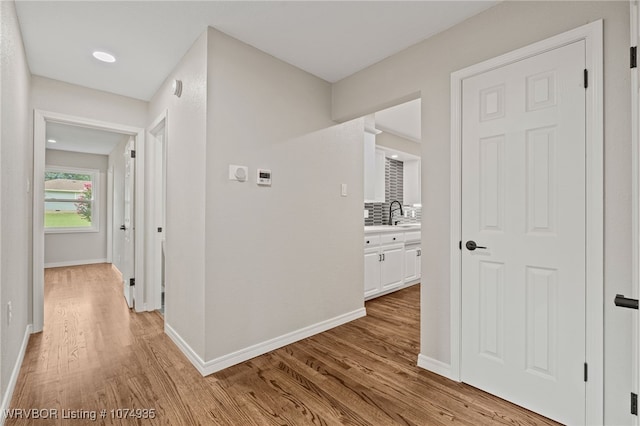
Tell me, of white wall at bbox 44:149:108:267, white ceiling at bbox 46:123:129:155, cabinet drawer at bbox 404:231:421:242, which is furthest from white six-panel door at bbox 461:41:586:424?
white wall at bbox 44:149:108:267

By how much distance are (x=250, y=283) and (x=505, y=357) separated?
184 cm

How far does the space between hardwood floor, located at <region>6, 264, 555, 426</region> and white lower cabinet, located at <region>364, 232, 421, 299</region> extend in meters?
0.86

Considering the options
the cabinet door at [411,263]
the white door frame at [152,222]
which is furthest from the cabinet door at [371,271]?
the white door frame at [152,222]

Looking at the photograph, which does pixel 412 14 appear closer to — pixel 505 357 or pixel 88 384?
pixel 505 357

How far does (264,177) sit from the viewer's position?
2.48 metres

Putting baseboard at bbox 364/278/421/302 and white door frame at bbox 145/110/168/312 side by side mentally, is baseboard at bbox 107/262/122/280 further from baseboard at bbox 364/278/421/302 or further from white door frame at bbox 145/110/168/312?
baseboard at bbox 364/278/421/302

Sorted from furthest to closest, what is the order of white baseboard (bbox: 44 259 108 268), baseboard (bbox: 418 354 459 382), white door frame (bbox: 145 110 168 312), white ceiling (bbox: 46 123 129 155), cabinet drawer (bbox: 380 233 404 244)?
white baseboard (bbox: 44 259 108 268)
white ceiling (bbox: 46 123 129 155)
cabinet drawer (bbox: 380 233 404 244)
white door frame (bbox: 145 110 168 312)
baseboard (bbox: 418 354 459 382)

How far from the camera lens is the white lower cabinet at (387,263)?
3758mm

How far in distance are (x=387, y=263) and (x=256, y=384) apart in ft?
8.14

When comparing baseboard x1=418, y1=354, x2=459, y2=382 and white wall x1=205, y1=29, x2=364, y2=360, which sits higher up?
white wall x1=205, y1=29, x2=364, y2=360

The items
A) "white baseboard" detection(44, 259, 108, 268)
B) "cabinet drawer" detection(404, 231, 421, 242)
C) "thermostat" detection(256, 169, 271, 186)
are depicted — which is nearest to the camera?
"thermostat" detection(256, 169, 271, 186)

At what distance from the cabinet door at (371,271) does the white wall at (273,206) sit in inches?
14.9

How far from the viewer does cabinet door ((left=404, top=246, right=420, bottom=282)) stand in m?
4.45

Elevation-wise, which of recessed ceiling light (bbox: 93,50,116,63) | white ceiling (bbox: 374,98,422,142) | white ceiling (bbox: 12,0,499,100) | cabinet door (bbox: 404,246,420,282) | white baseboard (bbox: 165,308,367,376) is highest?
white ceiling (bbox: 374,98,422,142)
